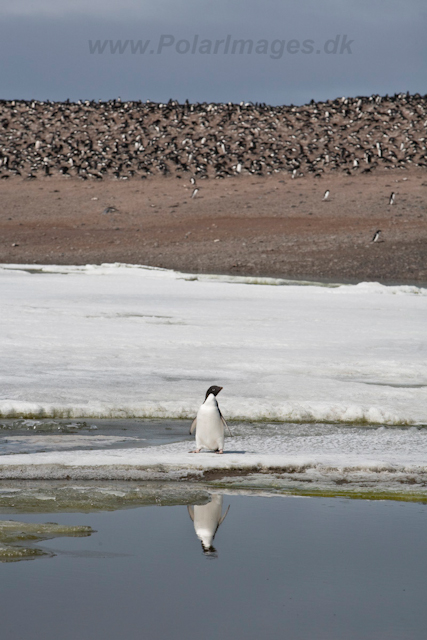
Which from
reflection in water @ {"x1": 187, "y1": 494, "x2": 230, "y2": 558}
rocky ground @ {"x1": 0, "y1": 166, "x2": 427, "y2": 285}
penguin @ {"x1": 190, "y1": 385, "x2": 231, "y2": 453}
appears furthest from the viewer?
rocky ground @ {"x1": 0, "y1": 166, "x2": 427, "y2": 285}

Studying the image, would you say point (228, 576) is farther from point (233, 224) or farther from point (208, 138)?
point (208, 138)

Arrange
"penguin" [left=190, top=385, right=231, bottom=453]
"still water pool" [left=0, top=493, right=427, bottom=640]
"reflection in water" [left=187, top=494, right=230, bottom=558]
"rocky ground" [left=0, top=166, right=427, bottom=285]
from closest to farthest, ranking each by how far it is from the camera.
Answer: "still water pool" [left=0, top=493, right=427, bottom=640], "reflection in water" [left=187, top=494, right=230, bottom=558], "penguin" [left=190, top=385, right=231, bottom=453], "rocky ground" [left=0, top=166, right=427, bottom=285]

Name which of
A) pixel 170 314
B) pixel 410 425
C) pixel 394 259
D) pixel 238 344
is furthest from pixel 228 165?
pixel 410 425

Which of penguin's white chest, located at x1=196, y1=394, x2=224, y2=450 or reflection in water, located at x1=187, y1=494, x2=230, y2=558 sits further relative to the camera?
penguin's white chest, located at x1=196, y1=394, x2=224, y2=450

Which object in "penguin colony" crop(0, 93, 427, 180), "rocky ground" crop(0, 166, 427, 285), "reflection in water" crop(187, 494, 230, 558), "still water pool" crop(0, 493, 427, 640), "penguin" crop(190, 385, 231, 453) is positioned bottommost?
"still water pool" crop(0, 493, 427, 640)

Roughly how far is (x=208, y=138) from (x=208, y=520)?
2350 inches

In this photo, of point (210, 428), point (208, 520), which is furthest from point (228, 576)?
point (210, 428)

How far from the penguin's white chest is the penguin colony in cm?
4879

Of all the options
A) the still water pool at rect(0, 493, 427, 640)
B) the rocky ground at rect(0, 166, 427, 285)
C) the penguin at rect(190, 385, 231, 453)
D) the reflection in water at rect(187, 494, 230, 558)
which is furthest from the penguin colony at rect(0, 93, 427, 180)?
the still water pool at rect(0, 493, 427, 640)

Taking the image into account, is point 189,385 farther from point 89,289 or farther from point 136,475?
point 89,289

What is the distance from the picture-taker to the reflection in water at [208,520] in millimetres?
5108

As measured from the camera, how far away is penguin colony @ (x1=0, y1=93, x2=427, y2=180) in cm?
5762

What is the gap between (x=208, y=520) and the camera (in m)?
5.57

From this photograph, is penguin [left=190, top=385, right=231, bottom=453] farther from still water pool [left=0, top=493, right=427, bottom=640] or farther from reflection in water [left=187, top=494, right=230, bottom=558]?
still water pool [left=0, top=493, right=427, bottom=640]
